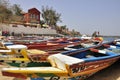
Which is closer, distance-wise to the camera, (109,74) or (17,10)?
(109,74)

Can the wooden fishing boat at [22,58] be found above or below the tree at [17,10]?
below

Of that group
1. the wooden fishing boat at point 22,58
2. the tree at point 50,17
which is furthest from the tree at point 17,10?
the wooden fishing boat at point 22,58

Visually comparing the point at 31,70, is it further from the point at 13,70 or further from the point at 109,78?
the point at 109,78

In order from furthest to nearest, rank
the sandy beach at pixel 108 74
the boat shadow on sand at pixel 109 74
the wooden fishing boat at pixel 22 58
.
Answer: the wooden fishing boat at pixel 22 58, the boat shadow on sand at pixel 109 74, the sandy beach at pixel 108 74

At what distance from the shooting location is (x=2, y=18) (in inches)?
1109

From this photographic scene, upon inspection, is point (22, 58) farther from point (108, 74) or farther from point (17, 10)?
point (17, 10)

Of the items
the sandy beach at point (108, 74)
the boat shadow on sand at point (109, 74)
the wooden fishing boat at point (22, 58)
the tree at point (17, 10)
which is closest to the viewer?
the sandy beach at point (108, 74)

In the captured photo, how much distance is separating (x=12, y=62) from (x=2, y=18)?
2236 cm

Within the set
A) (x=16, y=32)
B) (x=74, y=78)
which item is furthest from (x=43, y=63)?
(x=16, y=32)

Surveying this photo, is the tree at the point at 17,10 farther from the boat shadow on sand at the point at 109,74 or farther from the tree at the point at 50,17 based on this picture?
the boat shadow on sand at the point at 109,74

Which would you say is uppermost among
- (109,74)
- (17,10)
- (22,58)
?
(17,10)

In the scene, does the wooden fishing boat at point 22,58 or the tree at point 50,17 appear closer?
the wooden fishing boat at point 22,58

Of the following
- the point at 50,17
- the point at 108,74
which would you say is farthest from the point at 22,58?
the point at 50,17

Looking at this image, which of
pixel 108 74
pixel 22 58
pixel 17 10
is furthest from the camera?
pixel 17 10
